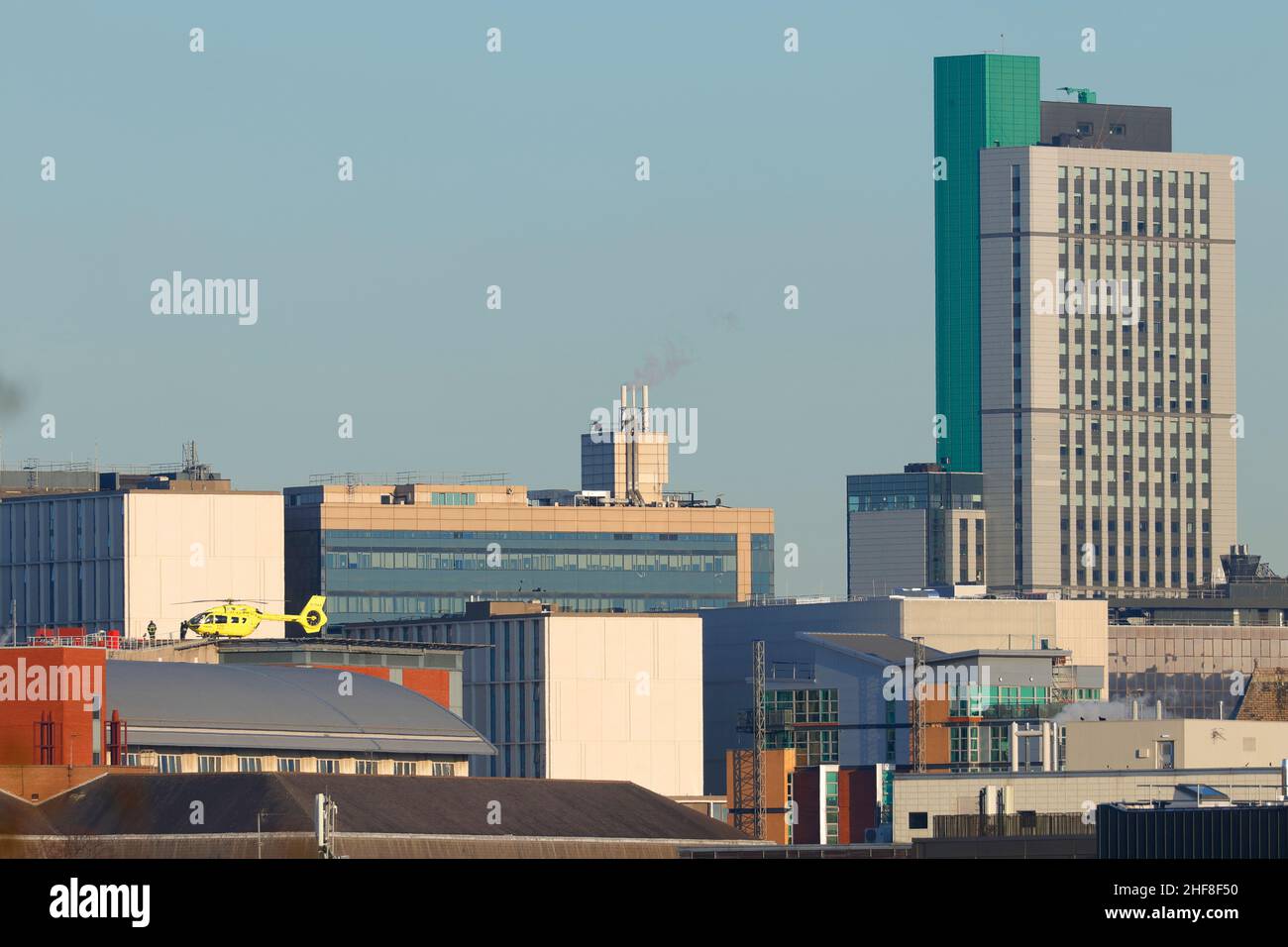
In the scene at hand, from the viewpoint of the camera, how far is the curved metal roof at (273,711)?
173 m

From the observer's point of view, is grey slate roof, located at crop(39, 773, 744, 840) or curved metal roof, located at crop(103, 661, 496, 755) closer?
grey slate roof, located at crop(39, 773, 744, 840)

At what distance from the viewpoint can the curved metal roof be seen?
17300cm

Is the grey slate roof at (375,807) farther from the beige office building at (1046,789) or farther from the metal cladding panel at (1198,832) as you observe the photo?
the metal cladding panel at (1198,832)

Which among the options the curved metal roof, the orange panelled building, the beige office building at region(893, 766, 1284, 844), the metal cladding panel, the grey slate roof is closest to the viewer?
the metal cladding panel

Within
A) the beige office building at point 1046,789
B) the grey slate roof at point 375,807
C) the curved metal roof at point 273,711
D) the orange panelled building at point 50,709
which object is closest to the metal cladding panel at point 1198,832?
the grey slate roof at point 375,807

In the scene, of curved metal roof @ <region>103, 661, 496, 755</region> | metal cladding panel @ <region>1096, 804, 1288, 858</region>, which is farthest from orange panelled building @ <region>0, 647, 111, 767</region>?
metal cladding panel @ <region>1096, 804, 1288, 858</region>

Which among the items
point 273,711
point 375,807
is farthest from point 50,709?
point 273,711

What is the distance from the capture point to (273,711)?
178875mm

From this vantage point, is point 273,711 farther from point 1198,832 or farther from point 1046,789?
point 1198,832

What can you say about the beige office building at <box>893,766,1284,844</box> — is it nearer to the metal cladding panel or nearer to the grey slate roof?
the grey slate roof

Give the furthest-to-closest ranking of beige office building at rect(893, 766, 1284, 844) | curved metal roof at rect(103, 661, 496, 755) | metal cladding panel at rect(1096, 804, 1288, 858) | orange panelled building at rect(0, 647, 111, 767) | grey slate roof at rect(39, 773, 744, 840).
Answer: beige office building at rect(893, 766, 1284, 844), curved metal roof at rect(103, 661, 496, 755), orange panelled building at rect(0, 647, 111, 767), grey slate roof at rect(39, 773, 744, 840), metal cladding panel at rect(1096, 804, 1288, 858)
